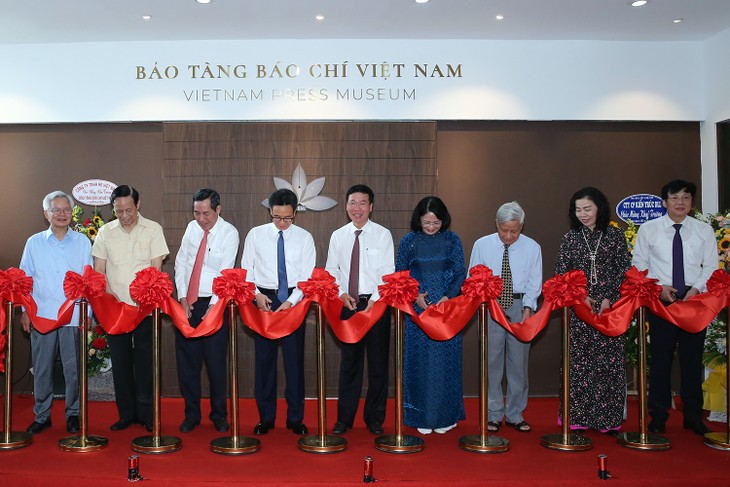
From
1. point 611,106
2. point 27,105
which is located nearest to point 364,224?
point 611,106

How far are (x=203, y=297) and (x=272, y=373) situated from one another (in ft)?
2.33

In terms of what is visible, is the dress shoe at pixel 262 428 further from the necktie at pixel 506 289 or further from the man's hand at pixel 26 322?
the necktie at pixel 506 289

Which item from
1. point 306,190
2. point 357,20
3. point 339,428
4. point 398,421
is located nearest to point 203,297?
point 339,428

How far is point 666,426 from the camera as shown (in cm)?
493

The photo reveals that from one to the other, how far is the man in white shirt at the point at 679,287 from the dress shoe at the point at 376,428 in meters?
1.84

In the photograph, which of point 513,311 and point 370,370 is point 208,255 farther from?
point 513,311

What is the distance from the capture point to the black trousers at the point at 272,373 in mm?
4652

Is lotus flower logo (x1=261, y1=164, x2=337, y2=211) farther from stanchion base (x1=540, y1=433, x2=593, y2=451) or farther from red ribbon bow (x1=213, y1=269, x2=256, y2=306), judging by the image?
stanchion base (x1=540, y1=433, x2=593, y2=451)

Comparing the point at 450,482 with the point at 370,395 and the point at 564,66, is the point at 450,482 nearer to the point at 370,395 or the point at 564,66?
the point at 370,395

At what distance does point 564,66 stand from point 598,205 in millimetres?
2298

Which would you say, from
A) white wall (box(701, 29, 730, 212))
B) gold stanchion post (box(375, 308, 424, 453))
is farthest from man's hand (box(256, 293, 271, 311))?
white wall (box(701, 29, 730, 212))

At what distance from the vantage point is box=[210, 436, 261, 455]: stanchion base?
13.6 ft

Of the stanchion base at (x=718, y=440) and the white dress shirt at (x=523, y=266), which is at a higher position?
the white dress shirt at (x=523, y=266)

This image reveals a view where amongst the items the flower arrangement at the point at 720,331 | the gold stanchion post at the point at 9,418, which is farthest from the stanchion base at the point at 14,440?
the flower arrangement at the point at 720,331
